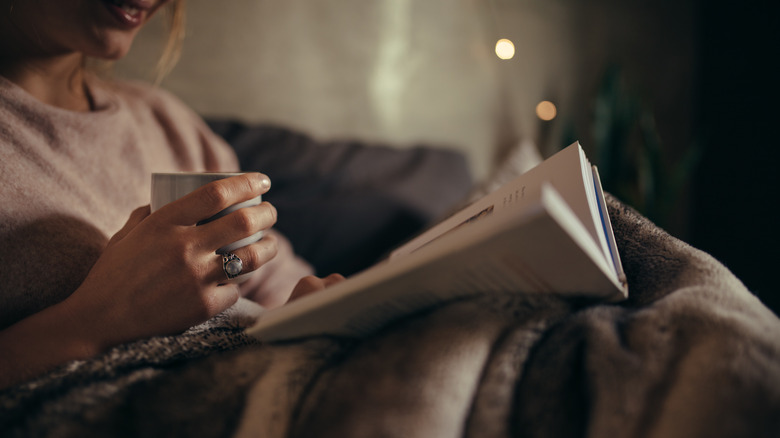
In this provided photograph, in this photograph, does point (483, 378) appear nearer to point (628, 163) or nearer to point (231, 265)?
point (231, 265)

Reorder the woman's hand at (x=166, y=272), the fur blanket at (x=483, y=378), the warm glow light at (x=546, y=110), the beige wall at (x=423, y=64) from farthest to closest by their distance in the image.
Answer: the warm glow light at (x=546, y=110) < the beige wall at (x=423, y=64) < the woman's hand at (x=166, y=272) < the fur blanket at (x=483, y=378)

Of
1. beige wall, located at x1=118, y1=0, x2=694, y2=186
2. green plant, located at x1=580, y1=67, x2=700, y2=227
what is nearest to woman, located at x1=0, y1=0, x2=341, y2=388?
beige wall, located at x1=118, y1=0, x2=694, y2=186

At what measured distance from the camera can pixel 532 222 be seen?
0.82 ft

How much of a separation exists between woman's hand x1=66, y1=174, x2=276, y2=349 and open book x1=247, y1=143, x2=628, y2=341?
0.31 feet

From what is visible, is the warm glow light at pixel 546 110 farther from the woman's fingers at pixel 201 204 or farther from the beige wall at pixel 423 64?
the woman's fingers at pixel 201 204

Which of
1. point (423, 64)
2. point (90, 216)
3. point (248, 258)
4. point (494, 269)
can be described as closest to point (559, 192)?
point (494, 269)

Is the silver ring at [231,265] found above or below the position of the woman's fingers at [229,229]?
below

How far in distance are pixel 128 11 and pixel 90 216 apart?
276 millimetres

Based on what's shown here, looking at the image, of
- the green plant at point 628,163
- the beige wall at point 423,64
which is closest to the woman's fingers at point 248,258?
the beige wall at point 423,64

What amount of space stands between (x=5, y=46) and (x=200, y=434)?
0.57 meters

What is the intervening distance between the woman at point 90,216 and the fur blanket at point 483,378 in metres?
0.05

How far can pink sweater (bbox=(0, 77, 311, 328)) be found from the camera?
18.0 inches

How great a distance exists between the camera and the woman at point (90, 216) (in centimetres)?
40

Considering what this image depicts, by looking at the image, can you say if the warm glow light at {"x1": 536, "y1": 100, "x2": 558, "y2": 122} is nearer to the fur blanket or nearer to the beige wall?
the beige wall
